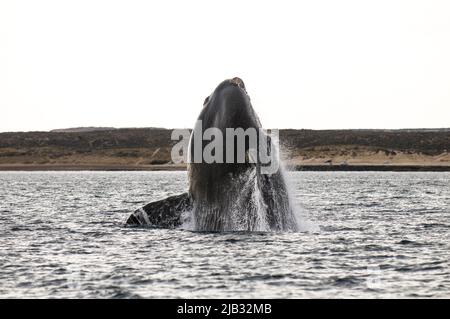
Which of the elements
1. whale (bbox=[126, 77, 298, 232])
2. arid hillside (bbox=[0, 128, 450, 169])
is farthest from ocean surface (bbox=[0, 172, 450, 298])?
arid hillside (bbox=[0, 128, 450, 169])

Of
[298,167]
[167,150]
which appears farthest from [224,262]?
[167,150]

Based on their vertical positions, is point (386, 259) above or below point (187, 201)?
below

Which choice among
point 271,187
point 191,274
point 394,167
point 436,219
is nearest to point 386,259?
point 271,187

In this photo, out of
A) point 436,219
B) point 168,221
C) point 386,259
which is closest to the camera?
point 386,259

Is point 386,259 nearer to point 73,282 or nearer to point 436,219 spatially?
point 73,282

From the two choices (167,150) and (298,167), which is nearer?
(298,167)

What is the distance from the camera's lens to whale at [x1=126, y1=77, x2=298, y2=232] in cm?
2075

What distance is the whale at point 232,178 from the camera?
20750 mm

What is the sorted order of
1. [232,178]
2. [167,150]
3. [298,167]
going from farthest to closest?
[167,150] → [298,167] → [232,178]

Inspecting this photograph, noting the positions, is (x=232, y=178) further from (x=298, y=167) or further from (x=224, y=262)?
(x=298, y=167)

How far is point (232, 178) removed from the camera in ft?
68.4

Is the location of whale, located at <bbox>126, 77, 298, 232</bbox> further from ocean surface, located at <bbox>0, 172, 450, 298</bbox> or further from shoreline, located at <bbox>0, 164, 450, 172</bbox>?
shoreline, located at <bbox>0, 164, 450, 172</bbox>

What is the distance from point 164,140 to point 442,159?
2753 inches
